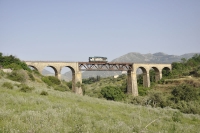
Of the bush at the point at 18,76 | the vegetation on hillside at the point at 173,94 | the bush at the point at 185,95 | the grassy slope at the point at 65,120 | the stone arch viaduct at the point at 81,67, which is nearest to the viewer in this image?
the grassy slope at the point at 65,120

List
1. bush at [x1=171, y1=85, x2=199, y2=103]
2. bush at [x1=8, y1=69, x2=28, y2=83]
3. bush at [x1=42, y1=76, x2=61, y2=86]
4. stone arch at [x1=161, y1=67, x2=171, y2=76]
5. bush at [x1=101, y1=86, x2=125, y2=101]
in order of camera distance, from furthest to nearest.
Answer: stone arch at [x1=161, y1=67, x2=171, y2=76]
bush at [x1=101, y1=86, x2=125, y2=101]
bush at [x1=42, y1=76, x2=61, y2=86]
bush at [x1=171, y1=85, x2=199, y2=103]
bush at [x1=8, y1=69, x2=28, y2=83]

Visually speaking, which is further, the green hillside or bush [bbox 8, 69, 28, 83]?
bush [bbox 8, 69, 28, 83]

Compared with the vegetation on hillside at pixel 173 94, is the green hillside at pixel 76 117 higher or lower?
higher

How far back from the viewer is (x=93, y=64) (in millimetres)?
51531

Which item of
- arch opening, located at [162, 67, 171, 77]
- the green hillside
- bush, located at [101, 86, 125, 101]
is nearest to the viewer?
the green hillside

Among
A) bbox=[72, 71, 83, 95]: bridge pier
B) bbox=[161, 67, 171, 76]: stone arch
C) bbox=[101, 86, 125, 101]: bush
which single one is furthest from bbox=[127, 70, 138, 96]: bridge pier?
bbox=[161, 67, 171, 76]: stone arch

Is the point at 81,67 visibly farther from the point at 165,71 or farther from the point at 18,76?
the point at 165,71

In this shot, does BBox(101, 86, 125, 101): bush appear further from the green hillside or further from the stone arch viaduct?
the green hillside

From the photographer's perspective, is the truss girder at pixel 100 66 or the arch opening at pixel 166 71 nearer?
the truss girder at pixel 100 66

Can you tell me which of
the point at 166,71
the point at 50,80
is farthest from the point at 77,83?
the point at 166,71

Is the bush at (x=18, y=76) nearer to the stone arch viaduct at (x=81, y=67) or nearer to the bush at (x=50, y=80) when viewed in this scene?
the bush at (x=50, y=80)

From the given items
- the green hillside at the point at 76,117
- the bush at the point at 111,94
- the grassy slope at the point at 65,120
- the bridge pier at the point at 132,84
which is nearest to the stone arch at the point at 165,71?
the bridge pier at the point at 132,84

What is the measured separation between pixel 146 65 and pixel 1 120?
5876cm

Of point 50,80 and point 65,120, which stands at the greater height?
point 65,120
